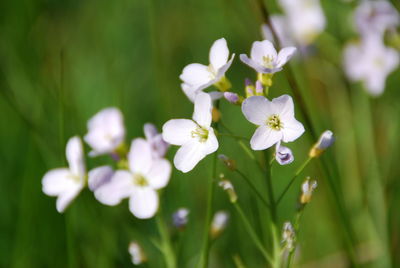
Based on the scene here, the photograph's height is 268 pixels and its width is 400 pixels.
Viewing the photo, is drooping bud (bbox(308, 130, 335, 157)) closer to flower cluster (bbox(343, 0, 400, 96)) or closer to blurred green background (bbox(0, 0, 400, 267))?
blurred green background (bbox(0, 0, 400, 267))

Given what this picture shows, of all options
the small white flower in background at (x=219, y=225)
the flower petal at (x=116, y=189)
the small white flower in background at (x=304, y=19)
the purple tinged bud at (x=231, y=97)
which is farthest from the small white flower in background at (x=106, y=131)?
the small white flower in background at (x=304, y=19)

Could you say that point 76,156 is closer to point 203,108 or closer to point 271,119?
point 203,108

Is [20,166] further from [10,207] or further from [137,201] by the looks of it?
[137,201]

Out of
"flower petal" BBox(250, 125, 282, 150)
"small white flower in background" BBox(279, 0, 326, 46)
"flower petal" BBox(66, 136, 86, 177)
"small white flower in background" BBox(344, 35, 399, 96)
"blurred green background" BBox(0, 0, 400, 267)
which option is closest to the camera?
"flower petal" BBox(250, 125, 282, 150)

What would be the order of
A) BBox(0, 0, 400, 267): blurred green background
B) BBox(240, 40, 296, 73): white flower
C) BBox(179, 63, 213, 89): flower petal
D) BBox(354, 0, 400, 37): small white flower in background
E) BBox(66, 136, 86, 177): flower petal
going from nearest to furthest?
BBox(240, 40, 296, 73): white flower
BBox(179, 63, 213, 89): flower petal
BBox(66, 136, 86, 177): flower petal
BBox(0, 0, 400, 267): blurred green background
BBox(354, 0, 400, 37): small white flower in background

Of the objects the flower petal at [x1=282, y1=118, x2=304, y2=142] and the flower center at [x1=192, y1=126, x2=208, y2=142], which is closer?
the flower petal at [x1=282, y1=118, x2=304, y2=142]

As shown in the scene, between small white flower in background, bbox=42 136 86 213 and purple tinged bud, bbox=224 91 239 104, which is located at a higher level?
purple tinged bud, bbox=224 91 239 104

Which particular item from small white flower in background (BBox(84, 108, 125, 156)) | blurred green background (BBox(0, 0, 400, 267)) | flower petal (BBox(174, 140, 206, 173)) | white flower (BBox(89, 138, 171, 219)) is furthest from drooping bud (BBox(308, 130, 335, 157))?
A: small white flower in background (BBox(84, 108, 125, 156))

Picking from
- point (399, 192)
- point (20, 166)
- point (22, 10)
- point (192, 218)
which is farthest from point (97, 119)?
point (22, 10)
